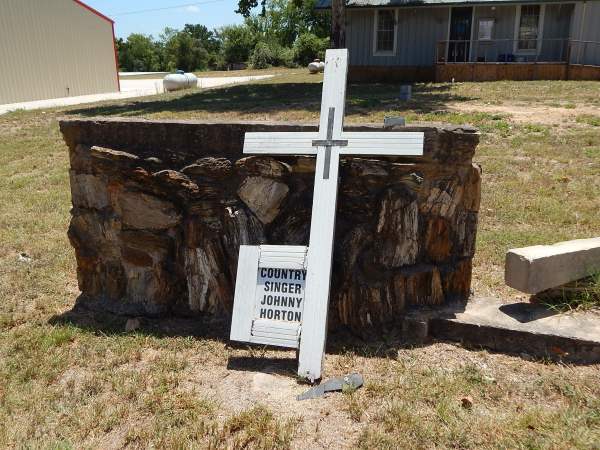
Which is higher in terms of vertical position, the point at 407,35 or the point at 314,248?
the point at 407,35

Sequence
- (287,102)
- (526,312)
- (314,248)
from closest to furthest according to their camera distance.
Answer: (314,248), (526,312), (287,102)

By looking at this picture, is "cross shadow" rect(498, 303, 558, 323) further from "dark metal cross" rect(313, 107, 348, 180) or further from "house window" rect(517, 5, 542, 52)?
"house window" rect(517, 5, 542, 52)

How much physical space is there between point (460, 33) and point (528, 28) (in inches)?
88.9

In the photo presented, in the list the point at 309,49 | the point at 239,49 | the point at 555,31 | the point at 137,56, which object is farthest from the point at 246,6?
the point at 137,56

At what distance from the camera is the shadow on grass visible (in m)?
11.7

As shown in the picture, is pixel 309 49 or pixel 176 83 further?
pixel 309 49

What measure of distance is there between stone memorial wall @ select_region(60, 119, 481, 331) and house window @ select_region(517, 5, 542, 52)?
1757 centimetres

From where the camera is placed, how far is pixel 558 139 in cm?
865

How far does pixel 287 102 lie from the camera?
13.0 m

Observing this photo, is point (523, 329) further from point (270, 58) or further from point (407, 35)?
point (270, 58)

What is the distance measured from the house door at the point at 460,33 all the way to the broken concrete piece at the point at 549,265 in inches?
673

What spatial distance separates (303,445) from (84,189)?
2.55 meters

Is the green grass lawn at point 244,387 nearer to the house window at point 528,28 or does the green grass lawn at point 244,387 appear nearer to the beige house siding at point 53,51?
the house window at point 528,28

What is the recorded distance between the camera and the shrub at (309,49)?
43250 millimetres
